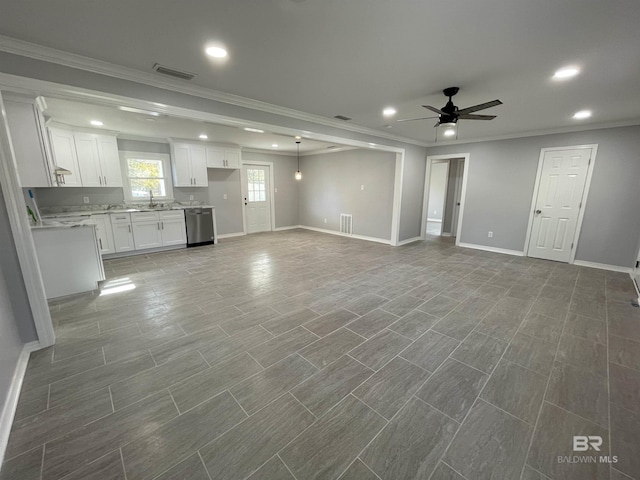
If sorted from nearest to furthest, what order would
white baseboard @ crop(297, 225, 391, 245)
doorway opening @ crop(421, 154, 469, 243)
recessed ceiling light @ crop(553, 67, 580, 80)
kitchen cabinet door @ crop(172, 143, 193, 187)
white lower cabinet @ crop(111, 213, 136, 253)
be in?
recessed ceiling light @ crop(553, 67, 580, 80), white lower cabinet @ crop(111, 213, 136, 253), kitchen cabinet door @ crop(172, 143, 193, 187), white baseboard @ crop(297, 225, 391, 245), doorway opening @ crop(421, 154, 469, 243)

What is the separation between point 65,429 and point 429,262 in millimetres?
5183

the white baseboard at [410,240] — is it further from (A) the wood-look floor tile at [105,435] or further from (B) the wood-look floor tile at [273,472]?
(A) the wood-look floor tile at [105,435]

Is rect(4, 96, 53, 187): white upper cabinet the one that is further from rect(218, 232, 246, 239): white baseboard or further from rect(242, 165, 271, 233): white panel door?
rect(242, 165, 271, 233): white panel door

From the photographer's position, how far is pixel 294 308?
3.09 m

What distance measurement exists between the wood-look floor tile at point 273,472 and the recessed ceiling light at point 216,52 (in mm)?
3008

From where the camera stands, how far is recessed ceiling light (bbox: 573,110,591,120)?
3.71 m

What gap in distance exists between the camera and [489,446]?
1.46m

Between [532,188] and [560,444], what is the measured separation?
5306mm

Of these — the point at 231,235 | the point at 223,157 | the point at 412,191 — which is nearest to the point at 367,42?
the point at 412,191

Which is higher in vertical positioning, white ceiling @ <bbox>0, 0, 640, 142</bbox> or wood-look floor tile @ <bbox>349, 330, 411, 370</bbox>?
white ceiling @ <bbox>0, 0, 640, 142</bbox>

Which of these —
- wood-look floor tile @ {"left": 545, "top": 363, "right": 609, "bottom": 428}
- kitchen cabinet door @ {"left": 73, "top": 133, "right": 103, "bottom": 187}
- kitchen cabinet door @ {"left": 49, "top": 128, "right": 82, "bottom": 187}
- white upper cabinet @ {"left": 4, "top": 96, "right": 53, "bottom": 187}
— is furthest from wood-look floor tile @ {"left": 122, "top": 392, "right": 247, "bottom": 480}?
kitchen cabinet door @ {"left": 73, "top": 133, "right": 103, "bottom": 187}

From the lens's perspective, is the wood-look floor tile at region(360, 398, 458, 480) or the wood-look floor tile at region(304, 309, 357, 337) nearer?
the wood-look floor tile at region(360, 398, 458, 480)

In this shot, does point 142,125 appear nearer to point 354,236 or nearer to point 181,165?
point 181,165

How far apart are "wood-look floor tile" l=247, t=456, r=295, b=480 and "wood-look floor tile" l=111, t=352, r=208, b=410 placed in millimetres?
1002
